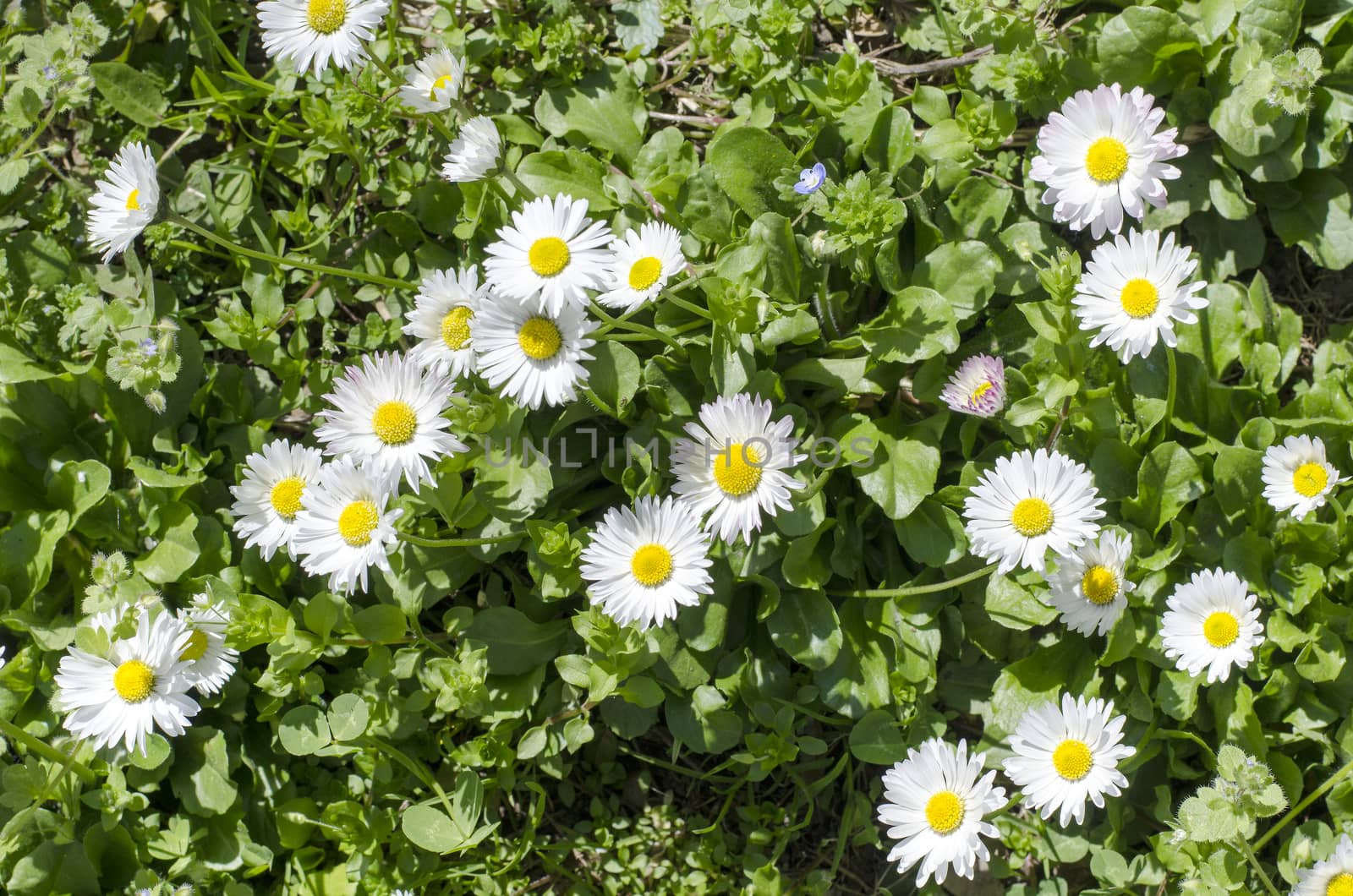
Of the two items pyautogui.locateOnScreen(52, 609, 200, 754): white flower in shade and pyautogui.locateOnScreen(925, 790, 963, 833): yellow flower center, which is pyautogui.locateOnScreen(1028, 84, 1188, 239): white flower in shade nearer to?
pyautogui.locateOnScreen(925, 790, 963, 833): yellow flower center

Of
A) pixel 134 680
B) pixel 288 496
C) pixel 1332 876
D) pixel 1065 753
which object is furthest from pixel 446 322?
pixel 1332 876

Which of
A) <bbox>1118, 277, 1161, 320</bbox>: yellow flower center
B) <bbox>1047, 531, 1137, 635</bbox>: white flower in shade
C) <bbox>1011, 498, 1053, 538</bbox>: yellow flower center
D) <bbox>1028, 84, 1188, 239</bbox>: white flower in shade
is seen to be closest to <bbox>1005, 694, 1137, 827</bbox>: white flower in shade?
<bbox>1047, 531, 1137, 635</bbox>: white flower in shade

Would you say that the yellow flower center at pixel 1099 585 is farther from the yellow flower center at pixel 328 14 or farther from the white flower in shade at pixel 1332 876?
the yellow flower center at pixel 328 14

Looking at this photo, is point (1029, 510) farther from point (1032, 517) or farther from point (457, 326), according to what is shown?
point (457, 326)

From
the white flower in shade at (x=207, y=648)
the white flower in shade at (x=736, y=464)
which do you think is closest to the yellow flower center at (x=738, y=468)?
the white flower in shade at (x=736, y=464)

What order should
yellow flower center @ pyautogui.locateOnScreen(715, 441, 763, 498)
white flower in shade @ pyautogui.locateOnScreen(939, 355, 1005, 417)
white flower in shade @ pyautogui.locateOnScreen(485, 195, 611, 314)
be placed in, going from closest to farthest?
white flower in shade @ pyautogui.locateOnScreen(485, 195, 611, 314) < yellow flower center @ pyautogui.locateOnScreen(715, 441, 763, 498) < white flower in shade @ pyautogui.locateOnScreen(939, 355, 1005, 417)
